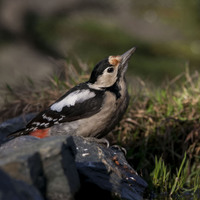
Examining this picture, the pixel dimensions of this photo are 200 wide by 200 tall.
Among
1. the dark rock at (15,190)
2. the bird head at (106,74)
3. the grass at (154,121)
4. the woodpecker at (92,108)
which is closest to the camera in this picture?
the dark rock at (15,190)

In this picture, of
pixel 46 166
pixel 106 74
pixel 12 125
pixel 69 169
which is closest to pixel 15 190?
pixel 46 166

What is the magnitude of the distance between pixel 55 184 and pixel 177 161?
7.51 feet

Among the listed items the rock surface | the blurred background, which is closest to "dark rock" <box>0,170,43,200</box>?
the rock surface

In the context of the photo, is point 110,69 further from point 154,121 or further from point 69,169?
point 69,169

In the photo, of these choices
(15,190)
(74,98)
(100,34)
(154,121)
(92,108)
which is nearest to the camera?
(15,190)

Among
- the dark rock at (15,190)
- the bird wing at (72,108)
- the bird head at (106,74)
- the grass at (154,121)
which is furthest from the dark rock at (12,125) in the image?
the dark rock at (15,190)

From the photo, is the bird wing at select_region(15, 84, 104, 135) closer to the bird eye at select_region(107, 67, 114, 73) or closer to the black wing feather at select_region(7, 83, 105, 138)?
the black wing feather at select_region(7, 83, 105, 138)

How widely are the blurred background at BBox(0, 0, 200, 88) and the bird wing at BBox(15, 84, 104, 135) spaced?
1.39 m

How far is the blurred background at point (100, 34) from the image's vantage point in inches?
361

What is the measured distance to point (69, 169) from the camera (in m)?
2.50

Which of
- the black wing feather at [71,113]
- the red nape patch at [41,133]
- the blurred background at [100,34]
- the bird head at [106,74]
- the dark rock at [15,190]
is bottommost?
the blurred background at [100,34]

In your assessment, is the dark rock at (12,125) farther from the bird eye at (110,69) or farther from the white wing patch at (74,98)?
the bird eye at (110,69)

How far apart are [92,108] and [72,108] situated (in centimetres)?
18

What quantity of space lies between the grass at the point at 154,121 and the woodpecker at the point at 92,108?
1.95 feet
